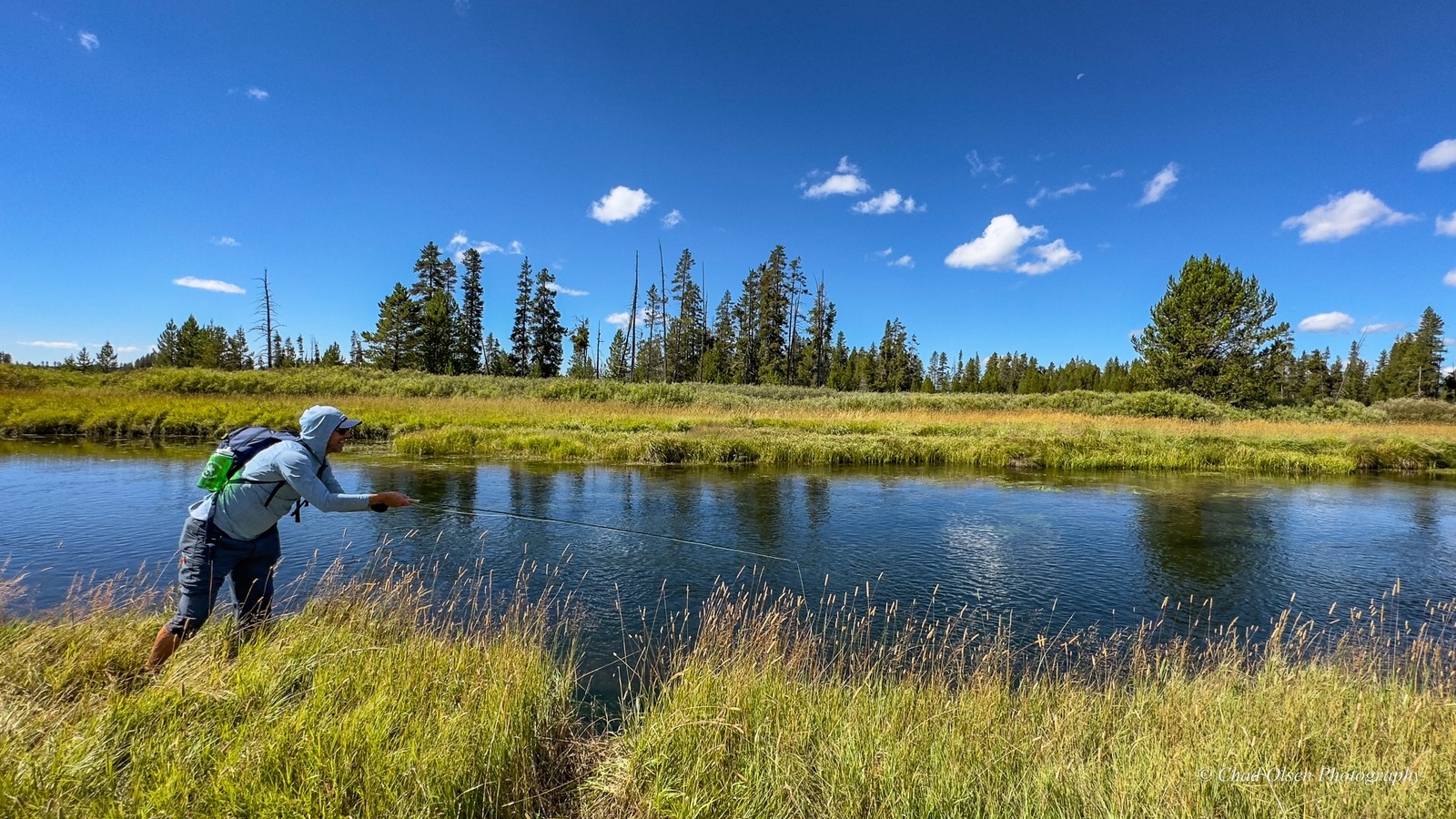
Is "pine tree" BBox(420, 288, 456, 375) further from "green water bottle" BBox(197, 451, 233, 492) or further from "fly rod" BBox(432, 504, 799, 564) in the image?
"green water bottle" BBox(197, 451, 233, 492)

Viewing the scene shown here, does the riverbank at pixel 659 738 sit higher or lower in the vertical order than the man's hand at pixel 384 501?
lower

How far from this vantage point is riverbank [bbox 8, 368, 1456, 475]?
21.5 meters

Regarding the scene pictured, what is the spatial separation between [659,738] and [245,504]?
3.31 m

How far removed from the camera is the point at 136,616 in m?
5.24

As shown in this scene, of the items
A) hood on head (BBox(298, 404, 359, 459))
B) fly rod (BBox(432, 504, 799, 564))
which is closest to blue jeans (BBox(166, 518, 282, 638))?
hood on head (BBox(298, 404, 359, 459))

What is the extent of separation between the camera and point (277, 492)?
14.2 ft

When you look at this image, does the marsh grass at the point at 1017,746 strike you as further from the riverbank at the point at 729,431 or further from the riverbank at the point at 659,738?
the riverbank at the point at 729,431

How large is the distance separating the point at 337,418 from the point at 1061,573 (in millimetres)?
9551

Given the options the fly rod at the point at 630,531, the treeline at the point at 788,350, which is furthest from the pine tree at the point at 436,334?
the fly rod at the point at 630,531

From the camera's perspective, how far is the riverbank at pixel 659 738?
2930 millimetres

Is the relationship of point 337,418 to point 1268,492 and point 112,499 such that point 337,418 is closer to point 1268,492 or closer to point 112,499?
point 112,499

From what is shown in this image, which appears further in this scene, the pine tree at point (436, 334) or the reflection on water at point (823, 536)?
the pine tree at point (436, 334)

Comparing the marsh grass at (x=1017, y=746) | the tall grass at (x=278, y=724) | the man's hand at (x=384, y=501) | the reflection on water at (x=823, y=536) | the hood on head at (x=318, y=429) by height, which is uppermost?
the hood on head at (x=318, y=429)

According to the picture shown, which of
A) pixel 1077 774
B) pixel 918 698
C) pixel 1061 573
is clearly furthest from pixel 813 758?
pixel 1061 573
